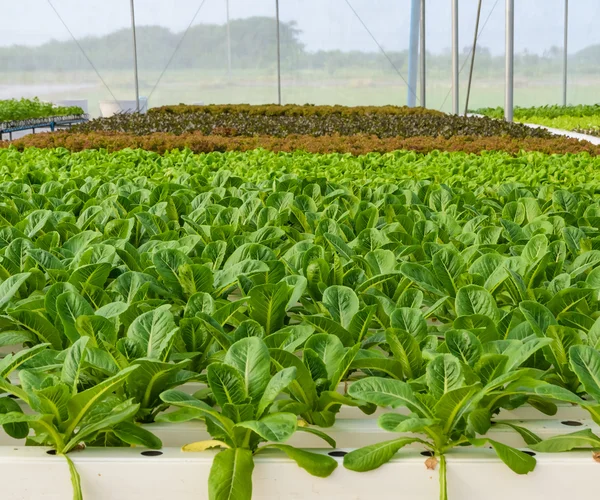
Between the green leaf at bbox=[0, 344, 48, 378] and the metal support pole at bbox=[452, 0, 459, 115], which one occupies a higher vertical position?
the metal support pole at bbox=[452, 0, 459, 115]

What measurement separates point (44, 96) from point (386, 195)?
953 inches

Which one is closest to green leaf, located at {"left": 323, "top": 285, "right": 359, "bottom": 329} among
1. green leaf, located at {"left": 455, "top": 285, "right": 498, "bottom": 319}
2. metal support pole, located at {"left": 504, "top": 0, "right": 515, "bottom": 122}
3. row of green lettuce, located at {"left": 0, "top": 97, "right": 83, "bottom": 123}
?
green leaf, located at {"left": 455, "top": 285, "right": 498, "bottom": 319}

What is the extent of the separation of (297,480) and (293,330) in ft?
1.26

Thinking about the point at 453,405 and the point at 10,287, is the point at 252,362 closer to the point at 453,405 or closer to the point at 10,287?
the point at 453,405

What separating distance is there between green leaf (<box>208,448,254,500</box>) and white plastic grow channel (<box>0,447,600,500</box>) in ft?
0.10

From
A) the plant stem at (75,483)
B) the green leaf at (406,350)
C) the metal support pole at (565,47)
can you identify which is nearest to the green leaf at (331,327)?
the green leaf at (406,350)

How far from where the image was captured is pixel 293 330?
149cm

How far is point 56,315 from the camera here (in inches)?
62.0

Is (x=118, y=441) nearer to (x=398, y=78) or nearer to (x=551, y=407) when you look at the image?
(x=551, y=407)

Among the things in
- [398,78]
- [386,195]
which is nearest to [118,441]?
[386,195]

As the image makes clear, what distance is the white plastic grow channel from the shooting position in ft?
3.79

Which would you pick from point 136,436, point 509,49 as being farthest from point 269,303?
point 509,49

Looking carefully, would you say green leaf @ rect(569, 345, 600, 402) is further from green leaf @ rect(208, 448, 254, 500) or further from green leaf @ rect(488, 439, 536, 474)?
green leaf @ rect(208, 448, 254, 500)

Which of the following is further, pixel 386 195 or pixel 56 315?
pixel 386 195
